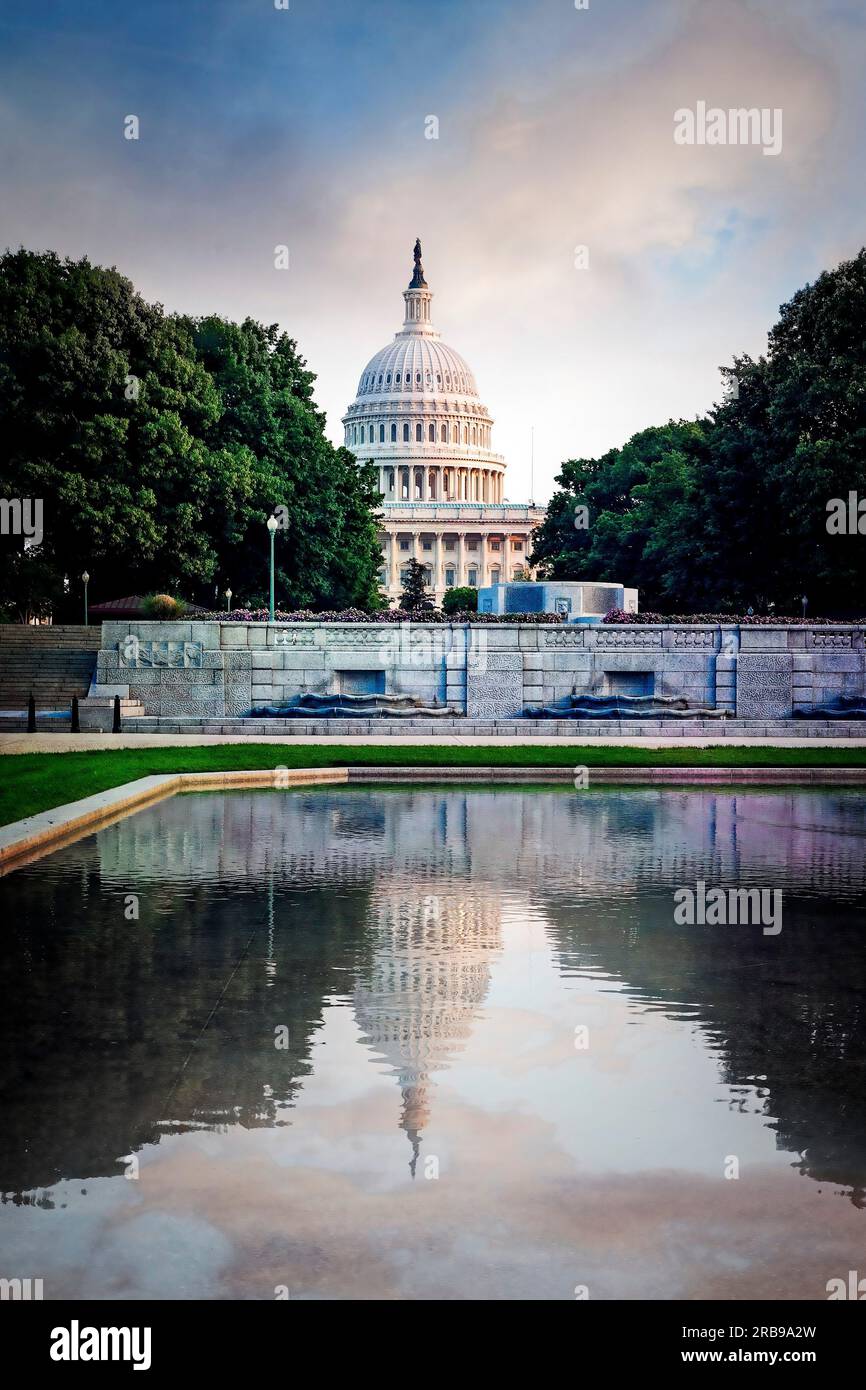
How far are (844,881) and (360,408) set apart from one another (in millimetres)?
175660

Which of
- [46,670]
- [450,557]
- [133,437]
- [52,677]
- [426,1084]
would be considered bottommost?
[426,1084]

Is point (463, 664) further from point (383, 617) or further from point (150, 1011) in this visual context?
point (150, 1011)

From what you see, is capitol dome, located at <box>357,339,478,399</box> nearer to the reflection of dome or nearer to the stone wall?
the stone wall

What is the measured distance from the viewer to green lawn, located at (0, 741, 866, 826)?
840 inches

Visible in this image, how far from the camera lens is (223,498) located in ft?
163

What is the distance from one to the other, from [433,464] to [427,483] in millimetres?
2960

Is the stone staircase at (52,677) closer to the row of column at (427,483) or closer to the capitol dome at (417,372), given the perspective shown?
the row of column at (427,483)

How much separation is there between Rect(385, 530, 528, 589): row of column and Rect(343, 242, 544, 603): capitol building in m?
A: 0.11

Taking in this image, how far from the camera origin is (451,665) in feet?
115

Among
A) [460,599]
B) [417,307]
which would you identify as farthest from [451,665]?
[417,307]

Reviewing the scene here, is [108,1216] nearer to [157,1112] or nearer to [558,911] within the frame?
[157,1112]

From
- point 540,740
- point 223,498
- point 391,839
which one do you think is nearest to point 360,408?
point 223,498

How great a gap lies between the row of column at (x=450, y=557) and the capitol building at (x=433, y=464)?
112mm

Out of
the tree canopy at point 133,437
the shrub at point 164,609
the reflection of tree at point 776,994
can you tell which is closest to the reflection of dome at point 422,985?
the reflection of tree at point 776,994
